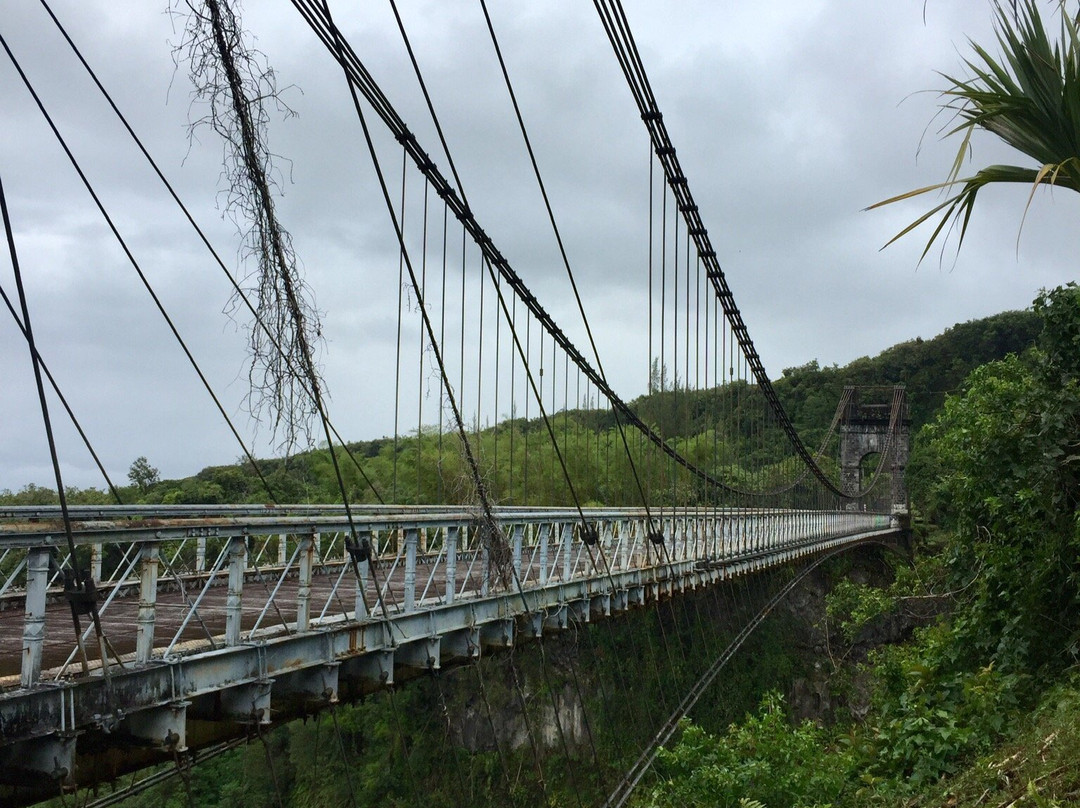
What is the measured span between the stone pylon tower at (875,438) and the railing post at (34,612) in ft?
145

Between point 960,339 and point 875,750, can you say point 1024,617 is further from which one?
point 960,339

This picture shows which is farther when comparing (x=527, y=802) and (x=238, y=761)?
(x=238, y=761)

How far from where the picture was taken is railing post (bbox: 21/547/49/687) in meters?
3.04

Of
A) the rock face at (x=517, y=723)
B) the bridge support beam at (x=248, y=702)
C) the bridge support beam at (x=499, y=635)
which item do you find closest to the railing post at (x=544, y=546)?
the bridge support beam at (x=499, y=635)

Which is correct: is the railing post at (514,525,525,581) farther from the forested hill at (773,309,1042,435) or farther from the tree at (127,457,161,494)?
the forested hill at (773,309,1042,435)

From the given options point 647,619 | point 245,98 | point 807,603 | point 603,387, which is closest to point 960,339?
point 807,603

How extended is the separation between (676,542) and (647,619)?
10.7 meters

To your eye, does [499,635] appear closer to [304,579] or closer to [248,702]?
[304,579]

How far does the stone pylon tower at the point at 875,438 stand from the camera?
45.1 metres

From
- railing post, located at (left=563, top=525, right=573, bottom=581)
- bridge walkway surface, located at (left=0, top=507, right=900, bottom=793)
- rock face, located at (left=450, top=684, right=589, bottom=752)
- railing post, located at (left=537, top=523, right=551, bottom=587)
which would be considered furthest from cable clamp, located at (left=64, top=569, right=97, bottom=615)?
rock face, located at (left=450, top=684, right=589, bottom=752)

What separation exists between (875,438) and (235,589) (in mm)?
47084

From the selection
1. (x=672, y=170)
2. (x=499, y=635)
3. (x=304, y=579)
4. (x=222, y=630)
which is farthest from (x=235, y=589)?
(x=672, y=170)

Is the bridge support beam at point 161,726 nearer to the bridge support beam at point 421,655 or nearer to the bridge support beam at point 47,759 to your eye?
the bridge support beam at point 47,759

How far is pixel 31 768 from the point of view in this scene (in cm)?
319
